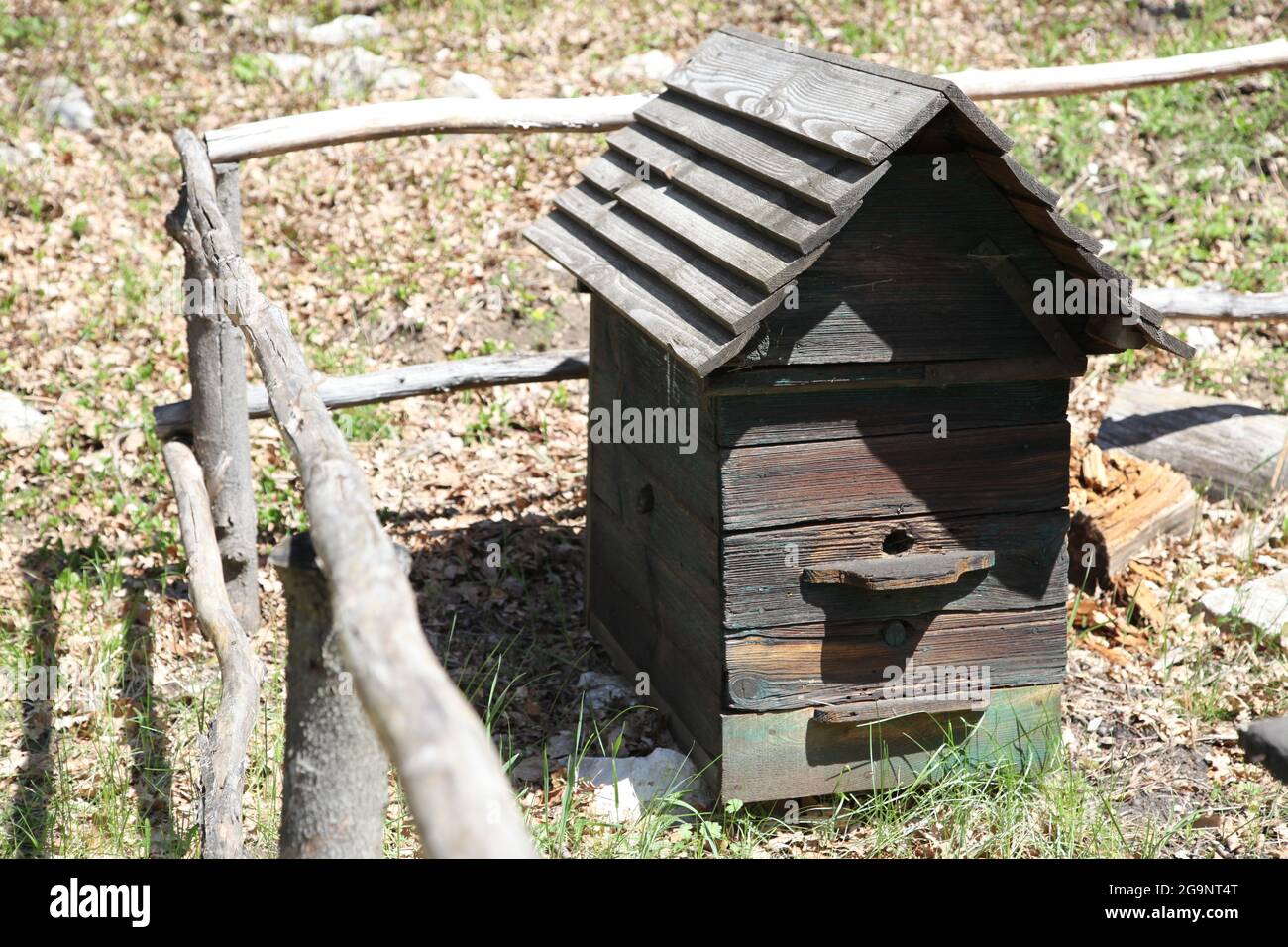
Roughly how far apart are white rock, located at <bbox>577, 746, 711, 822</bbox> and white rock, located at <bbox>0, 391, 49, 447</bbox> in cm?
347

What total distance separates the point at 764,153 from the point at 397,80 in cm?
594

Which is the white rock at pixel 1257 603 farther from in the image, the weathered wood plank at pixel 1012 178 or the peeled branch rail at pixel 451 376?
the peeled branch rail at pixel 451 376

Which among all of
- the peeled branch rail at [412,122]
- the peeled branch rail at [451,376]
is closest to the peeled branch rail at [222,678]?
the peeled branch rail at [451,376]

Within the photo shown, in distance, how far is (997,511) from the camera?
12.7 ft

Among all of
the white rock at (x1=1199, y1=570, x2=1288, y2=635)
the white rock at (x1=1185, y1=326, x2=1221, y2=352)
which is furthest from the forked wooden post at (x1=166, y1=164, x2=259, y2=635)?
the white rock at (x1=1185, y1=326, x2=1221, y2=352)

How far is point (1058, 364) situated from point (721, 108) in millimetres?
1512

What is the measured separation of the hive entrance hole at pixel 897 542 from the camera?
3825 millimetres

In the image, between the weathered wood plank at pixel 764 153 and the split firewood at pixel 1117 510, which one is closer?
the weathered wood plank at pixel 764 153

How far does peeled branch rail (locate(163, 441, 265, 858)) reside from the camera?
9.95ft

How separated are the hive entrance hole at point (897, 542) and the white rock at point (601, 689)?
1.33 meters

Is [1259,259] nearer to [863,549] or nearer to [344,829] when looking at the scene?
[863,549]

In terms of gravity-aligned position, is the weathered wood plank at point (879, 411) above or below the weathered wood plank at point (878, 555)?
above

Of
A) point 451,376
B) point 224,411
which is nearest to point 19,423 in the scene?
point 224,411

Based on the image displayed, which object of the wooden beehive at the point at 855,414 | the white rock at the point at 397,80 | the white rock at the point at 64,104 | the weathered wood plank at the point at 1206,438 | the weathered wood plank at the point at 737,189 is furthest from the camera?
the white rock at the point at 397,80
